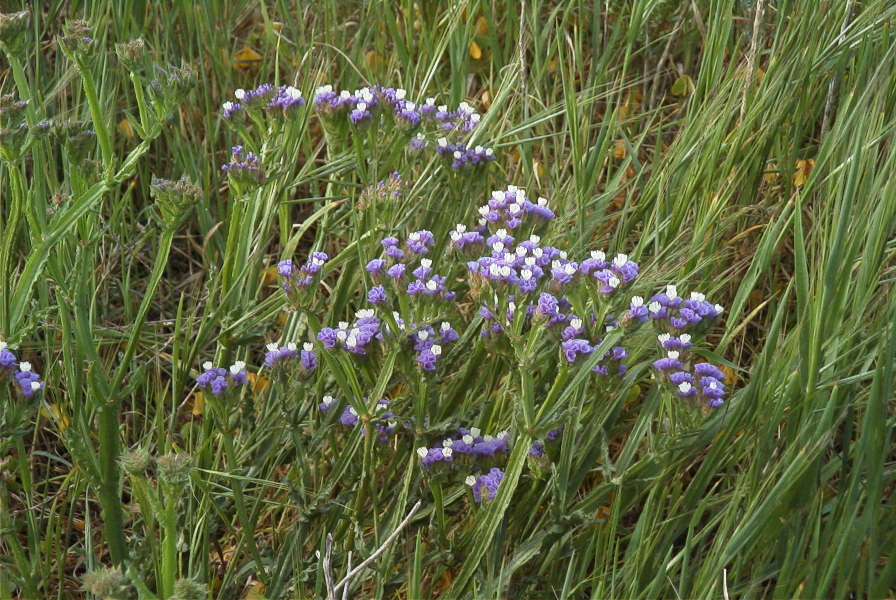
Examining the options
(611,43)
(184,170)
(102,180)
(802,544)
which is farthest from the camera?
(184,170)

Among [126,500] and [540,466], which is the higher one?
[540,466]

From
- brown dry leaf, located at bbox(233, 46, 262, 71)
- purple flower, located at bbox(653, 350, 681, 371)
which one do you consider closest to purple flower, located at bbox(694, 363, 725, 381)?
purple flower, located at bbox(653, 350, 681, 371)

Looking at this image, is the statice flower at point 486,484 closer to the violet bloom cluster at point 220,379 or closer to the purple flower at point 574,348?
the purple flower at point 574,348

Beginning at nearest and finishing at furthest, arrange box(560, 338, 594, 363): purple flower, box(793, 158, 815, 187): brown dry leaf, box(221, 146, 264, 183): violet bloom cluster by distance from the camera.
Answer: box(560, 338, 594, 363): purple flower
box(221, 146, 264, 183): violet bloom cluster
box(793, 158, 815, 187): brown dry leaf

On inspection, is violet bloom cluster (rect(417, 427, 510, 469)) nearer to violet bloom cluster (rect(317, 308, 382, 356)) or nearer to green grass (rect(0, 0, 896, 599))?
green grass (rect(0, 0, 896, 599))

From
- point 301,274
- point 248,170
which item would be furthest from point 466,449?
point 248,170

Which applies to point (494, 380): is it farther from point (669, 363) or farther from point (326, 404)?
point (669, 363)

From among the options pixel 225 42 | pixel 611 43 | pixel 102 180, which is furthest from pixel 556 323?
Answer: pixel 225 42

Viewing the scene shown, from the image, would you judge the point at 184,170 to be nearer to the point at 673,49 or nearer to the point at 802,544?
the point at 673,49
